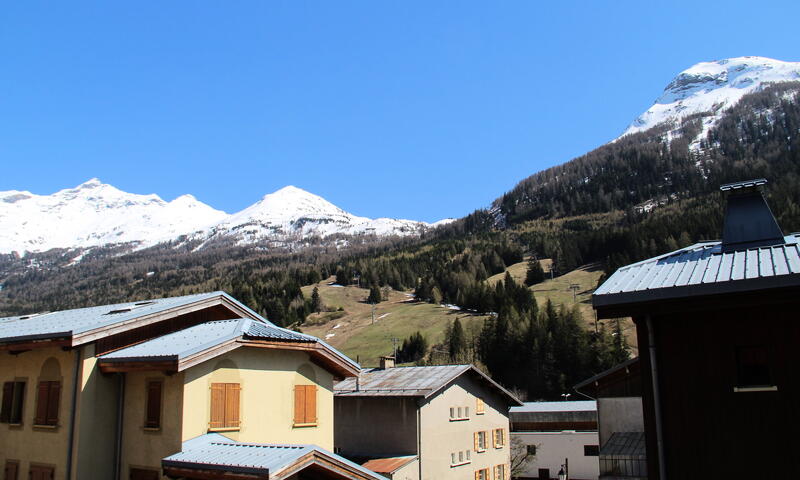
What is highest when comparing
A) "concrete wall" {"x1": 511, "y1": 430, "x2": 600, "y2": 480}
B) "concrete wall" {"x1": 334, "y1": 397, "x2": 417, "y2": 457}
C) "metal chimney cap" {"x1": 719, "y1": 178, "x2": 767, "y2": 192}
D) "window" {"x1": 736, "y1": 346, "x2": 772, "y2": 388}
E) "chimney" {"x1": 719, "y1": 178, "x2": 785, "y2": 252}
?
"metal chimney cap" {"x1": 719, "y1": 178, "x2": 767, "y2": 192}

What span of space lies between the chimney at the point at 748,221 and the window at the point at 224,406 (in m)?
12.8

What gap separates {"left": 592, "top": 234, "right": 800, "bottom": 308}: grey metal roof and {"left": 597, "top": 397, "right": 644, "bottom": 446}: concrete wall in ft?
42.8

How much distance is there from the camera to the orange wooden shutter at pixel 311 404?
66.0ft

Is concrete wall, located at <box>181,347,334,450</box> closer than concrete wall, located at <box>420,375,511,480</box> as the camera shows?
Yes

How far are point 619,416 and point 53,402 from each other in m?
20.0

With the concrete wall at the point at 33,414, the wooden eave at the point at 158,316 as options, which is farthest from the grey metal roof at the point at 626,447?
the concrete wall at the point at 33,414

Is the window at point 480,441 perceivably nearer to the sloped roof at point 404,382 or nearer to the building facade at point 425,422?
the building facade at point 425,422

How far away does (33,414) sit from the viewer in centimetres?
1983

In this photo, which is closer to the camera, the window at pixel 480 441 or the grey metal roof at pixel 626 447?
the grey metal roof at pixel 626 447

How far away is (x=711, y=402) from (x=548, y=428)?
4134 centimetres

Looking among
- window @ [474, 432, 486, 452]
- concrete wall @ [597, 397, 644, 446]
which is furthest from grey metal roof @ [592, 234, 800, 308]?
window @ [474, 432, 486, 452]

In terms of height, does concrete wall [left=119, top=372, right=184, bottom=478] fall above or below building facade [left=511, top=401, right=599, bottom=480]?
above

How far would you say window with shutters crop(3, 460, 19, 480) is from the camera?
66.6ft

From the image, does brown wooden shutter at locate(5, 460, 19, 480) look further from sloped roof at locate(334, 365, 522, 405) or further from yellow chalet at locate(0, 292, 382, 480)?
sloped roof at locate(334, 365, 522, 405)
